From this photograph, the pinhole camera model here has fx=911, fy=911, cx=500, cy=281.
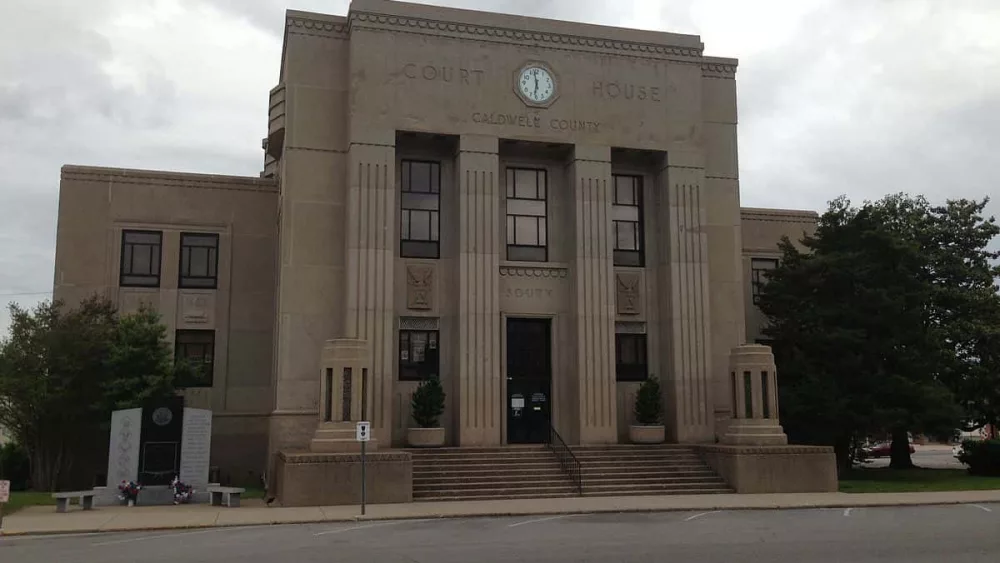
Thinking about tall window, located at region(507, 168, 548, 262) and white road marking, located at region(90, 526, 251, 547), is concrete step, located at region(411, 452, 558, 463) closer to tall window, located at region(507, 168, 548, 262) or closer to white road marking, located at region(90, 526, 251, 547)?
tall window, located at region(507, 168, 548, 262)

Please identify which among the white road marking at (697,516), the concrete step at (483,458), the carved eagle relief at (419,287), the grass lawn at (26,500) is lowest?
the grass lawn at (26,500)

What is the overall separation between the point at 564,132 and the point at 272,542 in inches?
728

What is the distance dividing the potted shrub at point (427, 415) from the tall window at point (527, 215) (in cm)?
542

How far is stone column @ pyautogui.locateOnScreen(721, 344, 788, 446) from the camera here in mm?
27016

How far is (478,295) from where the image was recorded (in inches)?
1139

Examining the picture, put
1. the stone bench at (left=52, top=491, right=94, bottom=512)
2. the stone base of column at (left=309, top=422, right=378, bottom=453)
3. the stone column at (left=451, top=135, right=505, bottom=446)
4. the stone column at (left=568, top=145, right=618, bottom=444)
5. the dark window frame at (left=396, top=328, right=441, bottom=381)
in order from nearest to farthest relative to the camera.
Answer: the stone bench at (left=52, top=491, right=94, bottom=512) → the stone base of column at (left=309, top=422, right=378, bottom=453) → the stone column at (left=451, top=135, right=505, bottom=446) → the dark window frame at (left=396, top=328, right=441, bottom=381) → the stone column at (left=568, top=145, right=618, bottom=444)

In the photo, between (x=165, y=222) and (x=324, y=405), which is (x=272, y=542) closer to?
(x=324, y=405)

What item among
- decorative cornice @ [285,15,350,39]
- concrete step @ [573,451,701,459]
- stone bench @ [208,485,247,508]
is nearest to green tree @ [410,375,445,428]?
concrete step @ [573,451,701,459]

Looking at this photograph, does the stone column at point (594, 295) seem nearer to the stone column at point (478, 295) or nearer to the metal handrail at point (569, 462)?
the metal handrail at point (569, 462)

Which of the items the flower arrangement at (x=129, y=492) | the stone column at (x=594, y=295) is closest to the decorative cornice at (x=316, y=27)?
the stone column at (x=594, y=295)

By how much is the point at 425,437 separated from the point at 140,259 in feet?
43.3

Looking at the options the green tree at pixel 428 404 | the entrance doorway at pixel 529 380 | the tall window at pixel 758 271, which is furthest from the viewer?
the tall window at pixel 758 271

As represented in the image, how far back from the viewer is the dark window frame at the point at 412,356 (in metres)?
29.1

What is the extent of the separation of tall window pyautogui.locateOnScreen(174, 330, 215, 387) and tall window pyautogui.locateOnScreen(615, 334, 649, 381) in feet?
47.4
